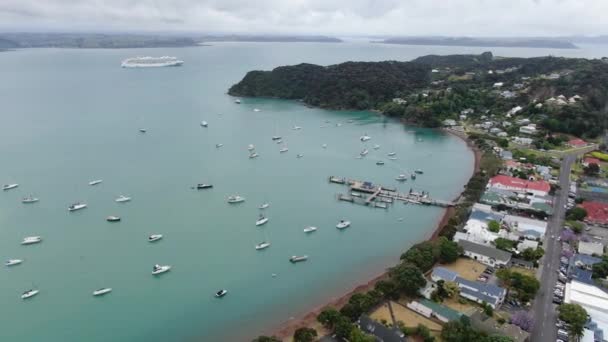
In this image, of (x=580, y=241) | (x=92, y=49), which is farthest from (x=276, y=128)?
(x=92, y=49)

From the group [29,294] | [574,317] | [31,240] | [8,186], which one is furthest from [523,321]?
[8,186]

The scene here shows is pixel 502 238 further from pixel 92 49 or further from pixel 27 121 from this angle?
pixel 92 49

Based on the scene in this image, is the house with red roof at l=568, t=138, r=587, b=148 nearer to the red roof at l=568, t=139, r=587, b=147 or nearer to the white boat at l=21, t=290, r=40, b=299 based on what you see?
the red roof at l=568, t=139, r=587, b=147

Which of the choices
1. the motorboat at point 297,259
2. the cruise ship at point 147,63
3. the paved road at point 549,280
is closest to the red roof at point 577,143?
the paved road at point 549,280

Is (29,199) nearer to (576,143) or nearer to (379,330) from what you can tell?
(379,330)

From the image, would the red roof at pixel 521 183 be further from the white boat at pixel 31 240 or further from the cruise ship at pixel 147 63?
the cruise ship at pixel 147 63
